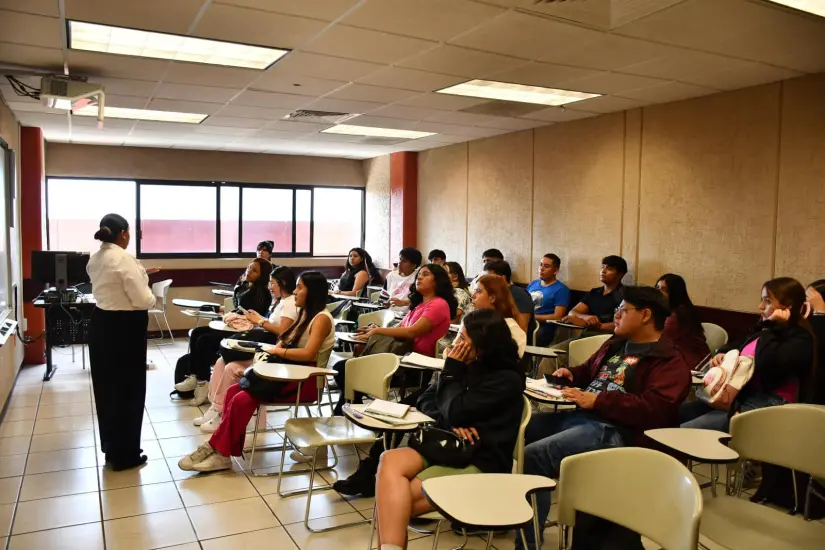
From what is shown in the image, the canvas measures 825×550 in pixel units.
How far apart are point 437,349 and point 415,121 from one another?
3212 mm

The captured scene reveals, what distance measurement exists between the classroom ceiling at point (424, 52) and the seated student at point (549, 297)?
1566mm

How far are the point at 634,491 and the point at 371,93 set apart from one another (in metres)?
4.34

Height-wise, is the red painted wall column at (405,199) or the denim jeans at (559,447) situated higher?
the red painted wall column at (405,199)

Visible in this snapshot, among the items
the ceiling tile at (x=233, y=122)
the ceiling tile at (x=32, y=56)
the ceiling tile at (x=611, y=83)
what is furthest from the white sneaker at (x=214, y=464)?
the ceiling tile at (x=233, y=122)

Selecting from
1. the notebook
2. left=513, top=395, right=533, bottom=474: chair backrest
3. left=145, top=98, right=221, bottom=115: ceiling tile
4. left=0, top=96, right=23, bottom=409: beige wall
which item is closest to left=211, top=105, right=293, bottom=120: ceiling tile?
left=145, top=98, right=221, bottom=115: ceiling tile

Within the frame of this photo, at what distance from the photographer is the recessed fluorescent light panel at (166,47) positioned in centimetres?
408

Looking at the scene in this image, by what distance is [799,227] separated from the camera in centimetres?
493

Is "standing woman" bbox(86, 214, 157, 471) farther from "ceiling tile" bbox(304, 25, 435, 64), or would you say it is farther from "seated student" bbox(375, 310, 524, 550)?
"seated student" bbox(375, 310, 524, 550)

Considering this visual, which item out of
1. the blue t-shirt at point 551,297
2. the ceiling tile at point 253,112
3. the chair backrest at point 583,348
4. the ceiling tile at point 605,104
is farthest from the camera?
the blue t-shirt at point 551,297

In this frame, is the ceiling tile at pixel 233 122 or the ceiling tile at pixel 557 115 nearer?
the ceiling tile at pixel 557 115

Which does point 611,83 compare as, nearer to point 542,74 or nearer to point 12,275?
point 542,74

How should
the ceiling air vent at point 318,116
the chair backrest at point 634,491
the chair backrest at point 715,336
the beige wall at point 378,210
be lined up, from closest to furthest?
the chair backrest at point 634,491 < the chair backrest at point 715,336 < the ceiling air vent at point 318,116 < the beige wall at point 378,210

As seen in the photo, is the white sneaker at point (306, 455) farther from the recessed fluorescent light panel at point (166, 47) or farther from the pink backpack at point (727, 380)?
the recessed fluorescent light panel at point (166, 47)

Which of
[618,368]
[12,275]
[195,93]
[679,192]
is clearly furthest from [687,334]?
[12,275]
